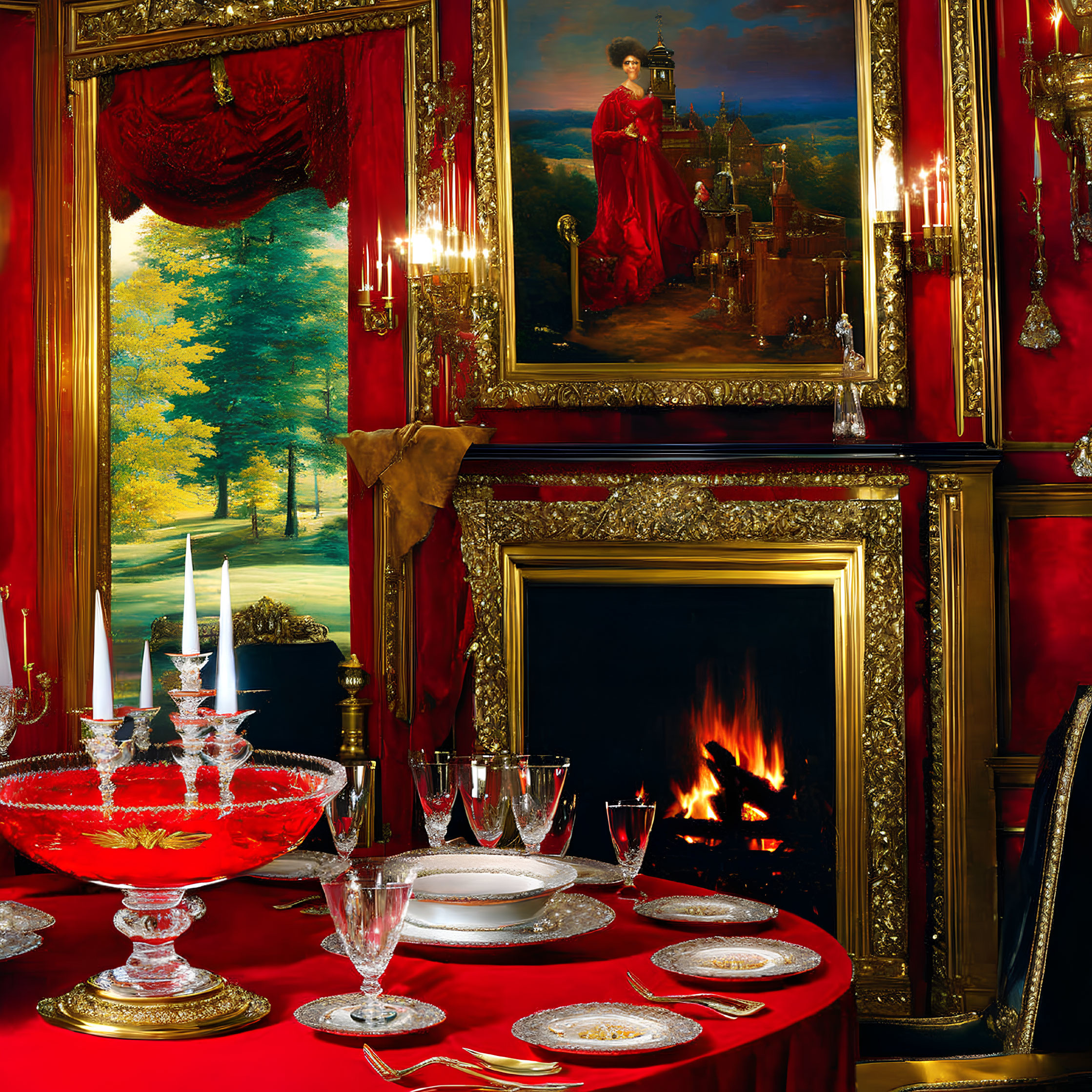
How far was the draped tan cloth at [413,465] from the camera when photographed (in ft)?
12.7

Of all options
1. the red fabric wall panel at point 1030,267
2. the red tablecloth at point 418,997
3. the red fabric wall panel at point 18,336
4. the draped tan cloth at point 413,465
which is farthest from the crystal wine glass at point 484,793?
the red fabric wall panel at point 18,336

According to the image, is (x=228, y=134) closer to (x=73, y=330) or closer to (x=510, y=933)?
(x=73, y=330)

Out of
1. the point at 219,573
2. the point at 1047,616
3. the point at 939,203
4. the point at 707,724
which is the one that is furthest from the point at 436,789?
the point at 219,573

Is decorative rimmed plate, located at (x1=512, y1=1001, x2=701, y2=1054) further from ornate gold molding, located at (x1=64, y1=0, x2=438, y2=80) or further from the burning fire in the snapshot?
ornate gold molding, located at (x1=64, y1=0, x2=438, y2=80)

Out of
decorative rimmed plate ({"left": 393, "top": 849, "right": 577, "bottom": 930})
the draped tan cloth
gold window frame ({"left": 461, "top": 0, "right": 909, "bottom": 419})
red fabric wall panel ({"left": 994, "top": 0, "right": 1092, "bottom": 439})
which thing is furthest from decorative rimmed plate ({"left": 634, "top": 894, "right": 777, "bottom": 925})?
red fabric wall panel ({"left": 994, "top": 0, "right": 1092, "bottom": 439})

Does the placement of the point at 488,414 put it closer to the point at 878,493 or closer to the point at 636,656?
the point at 636,656

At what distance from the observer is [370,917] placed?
1300mm

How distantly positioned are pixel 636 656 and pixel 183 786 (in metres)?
2.37

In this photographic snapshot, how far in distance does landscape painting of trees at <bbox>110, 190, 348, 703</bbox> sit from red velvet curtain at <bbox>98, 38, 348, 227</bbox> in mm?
229

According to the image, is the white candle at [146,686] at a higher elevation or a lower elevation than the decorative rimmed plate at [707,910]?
higher

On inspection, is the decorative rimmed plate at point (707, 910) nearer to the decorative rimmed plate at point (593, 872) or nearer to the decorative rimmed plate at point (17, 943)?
the decorative rimmed plate at point (593, 872)

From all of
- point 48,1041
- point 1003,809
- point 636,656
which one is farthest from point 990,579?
point 48,1041

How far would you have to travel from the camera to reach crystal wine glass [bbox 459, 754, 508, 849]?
1.88 meters

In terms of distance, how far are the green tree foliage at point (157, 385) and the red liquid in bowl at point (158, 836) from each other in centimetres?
343
